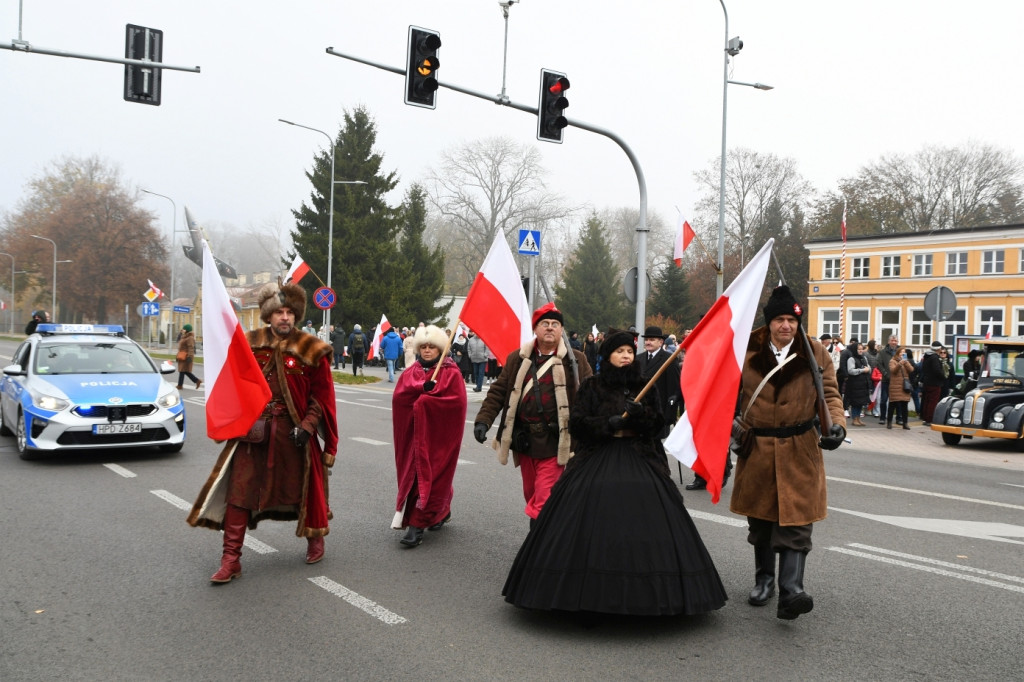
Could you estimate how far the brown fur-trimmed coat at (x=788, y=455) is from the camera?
519 centimetres

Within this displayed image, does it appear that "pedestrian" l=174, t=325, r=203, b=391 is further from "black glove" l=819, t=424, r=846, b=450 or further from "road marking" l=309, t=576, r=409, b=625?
"black glove" l=819, t=424, r=846, b=450

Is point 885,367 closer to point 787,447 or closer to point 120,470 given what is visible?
point 120,470

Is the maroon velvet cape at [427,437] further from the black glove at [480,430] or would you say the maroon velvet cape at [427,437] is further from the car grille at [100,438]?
the car grille at [100,438]

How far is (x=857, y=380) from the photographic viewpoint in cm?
1933

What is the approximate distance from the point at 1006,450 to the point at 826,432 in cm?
1255

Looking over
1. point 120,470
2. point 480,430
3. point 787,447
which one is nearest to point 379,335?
point 120,470

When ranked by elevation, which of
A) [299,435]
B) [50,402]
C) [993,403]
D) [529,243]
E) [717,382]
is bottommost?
[50,402]

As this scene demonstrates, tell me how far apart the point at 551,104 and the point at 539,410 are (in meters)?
9.28

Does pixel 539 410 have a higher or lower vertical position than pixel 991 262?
lower

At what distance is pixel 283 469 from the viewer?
621 cm

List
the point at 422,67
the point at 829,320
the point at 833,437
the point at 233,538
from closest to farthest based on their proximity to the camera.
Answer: the point at 833,437 → the point at 233,538 → the point at 422,67 → the point at 829,320

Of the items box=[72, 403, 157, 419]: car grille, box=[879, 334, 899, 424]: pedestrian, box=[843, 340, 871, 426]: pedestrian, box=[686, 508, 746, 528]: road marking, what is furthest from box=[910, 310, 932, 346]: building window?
box=[72, 403, 157, 419]: car grille

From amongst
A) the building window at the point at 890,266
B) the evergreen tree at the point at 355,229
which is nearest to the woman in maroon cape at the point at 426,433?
the evergreen tree at the point at 355,229

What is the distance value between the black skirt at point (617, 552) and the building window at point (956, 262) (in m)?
58.0
